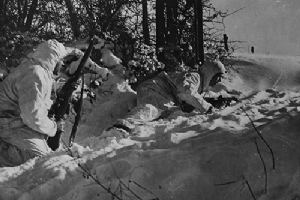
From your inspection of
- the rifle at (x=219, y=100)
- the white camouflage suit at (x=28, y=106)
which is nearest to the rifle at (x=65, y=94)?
the white camouflage suit at (x=28, y=106)

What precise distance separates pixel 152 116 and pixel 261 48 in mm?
76493

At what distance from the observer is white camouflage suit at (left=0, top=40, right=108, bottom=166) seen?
5.86 metres

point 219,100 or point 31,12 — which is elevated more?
point 31,12

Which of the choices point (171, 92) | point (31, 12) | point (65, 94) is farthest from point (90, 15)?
point (65, 94)

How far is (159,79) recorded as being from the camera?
11.8 m

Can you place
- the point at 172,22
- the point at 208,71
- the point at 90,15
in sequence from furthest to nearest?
1. the point at 172,22
2. the point at 90,15
3. the point at 208,71

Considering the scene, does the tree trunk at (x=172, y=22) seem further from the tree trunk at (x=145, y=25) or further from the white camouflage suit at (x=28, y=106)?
the white camouflage suit at (x=28, y=106)

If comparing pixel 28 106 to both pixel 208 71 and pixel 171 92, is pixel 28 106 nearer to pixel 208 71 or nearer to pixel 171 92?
pixel 171 92

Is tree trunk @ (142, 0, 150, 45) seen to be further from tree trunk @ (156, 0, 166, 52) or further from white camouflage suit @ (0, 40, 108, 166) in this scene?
white camouflage suit @ (0, 40, 108, 166)

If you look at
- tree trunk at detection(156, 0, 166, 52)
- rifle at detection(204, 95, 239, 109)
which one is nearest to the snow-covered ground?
rifle at detection(204, 95, 239, 109)

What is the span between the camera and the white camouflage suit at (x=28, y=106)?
19.2 feet

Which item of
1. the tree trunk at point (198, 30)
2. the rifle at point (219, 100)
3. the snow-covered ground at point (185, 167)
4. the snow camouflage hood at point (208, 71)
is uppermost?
the tree trunk at point (198, 30)

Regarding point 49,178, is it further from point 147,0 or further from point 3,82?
point 147,0

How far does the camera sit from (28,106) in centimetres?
587
